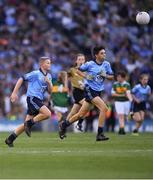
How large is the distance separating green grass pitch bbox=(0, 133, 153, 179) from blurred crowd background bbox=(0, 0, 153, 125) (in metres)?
15.9

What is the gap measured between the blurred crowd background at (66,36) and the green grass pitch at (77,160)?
15.9m

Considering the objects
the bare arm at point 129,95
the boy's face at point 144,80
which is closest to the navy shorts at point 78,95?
the bare arm at point 129,95

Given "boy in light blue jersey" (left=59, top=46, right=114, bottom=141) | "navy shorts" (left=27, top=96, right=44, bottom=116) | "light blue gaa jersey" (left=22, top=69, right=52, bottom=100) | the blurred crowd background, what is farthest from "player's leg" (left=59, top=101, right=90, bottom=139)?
the blurred crowd background

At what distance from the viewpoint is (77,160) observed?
54.2 feet

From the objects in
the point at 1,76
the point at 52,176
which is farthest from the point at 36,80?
the point at 1,76

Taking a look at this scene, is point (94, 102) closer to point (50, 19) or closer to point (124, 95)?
point (124, 95)

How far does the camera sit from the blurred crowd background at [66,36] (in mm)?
37188

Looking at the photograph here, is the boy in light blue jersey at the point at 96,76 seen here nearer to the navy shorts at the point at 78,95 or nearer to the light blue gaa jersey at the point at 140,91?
the navy shorts at the point at 78,95

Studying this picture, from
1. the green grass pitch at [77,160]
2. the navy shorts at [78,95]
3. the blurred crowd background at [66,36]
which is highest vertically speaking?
the blurred crowd background at [66,36]

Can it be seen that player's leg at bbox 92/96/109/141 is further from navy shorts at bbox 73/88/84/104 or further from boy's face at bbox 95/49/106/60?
navy shorts at bbox 73/88/84/104

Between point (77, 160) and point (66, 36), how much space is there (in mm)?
23493

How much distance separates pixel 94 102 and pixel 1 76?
15.7m

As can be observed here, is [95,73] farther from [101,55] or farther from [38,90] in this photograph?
[38,90]

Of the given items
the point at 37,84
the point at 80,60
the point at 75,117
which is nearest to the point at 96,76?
the point at 75,117
